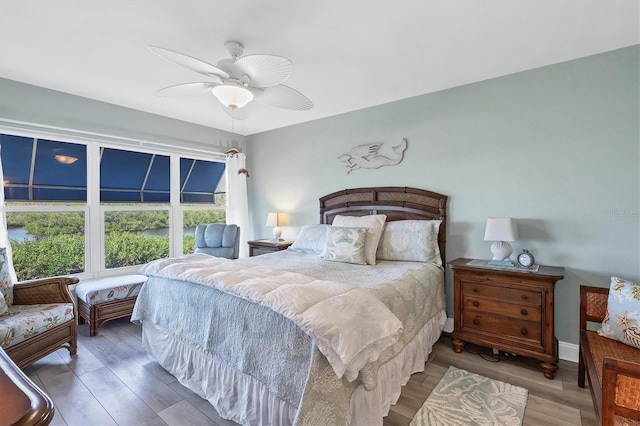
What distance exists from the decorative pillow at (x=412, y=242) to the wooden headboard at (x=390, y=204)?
19 cm

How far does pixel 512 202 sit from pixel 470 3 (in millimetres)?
1766

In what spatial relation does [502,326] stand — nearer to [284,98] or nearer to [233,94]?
[284,98]

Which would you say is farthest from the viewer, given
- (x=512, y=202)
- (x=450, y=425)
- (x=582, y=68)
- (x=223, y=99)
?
(x=512, y=202)

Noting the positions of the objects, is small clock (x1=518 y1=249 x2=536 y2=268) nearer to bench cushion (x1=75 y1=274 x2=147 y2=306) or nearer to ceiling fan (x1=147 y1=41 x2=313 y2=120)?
ceiling fan (x1=147 y1=41 x2=313 y2=120)

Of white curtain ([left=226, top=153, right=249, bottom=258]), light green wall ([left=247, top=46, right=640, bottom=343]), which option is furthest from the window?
light green wall ([left=247, top=46, right=640, bottom=343])

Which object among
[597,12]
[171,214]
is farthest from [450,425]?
[171,214]

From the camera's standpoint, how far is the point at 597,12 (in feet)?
6.29

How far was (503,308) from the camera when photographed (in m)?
2.48

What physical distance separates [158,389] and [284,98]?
7.58 feet

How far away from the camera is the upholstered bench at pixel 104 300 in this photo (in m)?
3.00

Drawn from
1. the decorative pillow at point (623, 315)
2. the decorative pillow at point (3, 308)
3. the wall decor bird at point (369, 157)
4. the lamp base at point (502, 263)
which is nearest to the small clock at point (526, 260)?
the lamp base at point (502, 263)

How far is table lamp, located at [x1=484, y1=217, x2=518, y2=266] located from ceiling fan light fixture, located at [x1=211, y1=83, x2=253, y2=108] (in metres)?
2.26

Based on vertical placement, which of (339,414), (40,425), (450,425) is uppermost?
(40,425)

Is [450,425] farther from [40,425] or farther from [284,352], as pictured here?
[40,425]
